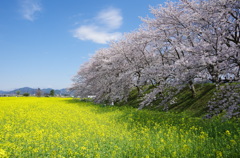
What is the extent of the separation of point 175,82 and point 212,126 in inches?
112

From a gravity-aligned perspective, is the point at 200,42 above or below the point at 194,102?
above

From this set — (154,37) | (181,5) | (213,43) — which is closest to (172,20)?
(181,5)

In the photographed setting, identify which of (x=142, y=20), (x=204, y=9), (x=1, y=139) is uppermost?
(x=142, y=20)

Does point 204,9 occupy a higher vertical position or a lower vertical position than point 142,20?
lower

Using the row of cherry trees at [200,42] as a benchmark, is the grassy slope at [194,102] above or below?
below

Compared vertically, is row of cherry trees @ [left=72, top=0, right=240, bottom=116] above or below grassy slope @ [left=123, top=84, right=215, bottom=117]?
above

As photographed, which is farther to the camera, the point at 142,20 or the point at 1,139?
the point at 142,20

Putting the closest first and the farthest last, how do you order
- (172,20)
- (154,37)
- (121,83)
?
(172,20)
(154,37)
(121,83)

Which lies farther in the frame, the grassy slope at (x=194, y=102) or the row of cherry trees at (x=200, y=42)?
the grassy slope at (x=194, y=102)

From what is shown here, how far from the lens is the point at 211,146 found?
706cm

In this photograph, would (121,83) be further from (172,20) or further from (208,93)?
(172,20)

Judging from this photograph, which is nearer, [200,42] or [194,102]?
[200,42]

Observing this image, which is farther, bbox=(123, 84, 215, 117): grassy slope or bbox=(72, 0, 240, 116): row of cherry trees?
bbox=(123, 84, 215, 117): grassy slope

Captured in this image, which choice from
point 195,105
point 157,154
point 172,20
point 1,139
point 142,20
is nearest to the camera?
point 157,154
